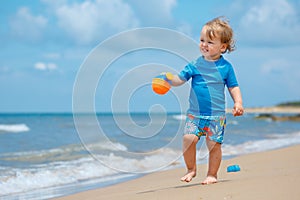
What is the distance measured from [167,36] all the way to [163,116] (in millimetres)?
883

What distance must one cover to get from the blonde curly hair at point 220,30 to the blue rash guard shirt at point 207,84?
0.21 metres

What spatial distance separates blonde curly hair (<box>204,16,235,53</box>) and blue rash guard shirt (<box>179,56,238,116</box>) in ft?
0.70

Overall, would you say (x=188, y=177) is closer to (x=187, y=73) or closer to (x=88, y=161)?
(x=187, y=73)

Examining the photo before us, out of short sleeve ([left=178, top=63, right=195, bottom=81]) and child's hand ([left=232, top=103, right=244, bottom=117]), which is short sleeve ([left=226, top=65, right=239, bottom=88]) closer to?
child's hand ([left=232, top=103, right=244, bottom=117])

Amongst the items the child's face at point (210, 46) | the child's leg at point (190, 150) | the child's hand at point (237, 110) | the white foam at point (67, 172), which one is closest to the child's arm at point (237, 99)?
the child's hand at point (237, 110)

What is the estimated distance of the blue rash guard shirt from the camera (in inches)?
172

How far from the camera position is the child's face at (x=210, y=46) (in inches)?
171

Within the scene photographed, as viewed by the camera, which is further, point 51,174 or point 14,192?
point 51,174

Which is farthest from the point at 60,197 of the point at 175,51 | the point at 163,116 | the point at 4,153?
the point at 4,153

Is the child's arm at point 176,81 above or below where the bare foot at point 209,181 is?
above

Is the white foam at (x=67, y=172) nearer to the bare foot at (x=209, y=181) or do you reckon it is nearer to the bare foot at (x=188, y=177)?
the bare foot at (x=188, y=177)

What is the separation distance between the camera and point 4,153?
10992mm

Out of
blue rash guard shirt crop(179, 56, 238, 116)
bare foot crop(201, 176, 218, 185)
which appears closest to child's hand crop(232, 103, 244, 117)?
blue rash guard shirt crop(179, 56, 238, 116)

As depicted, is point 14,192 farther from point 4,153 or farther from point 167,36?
point 4,153
